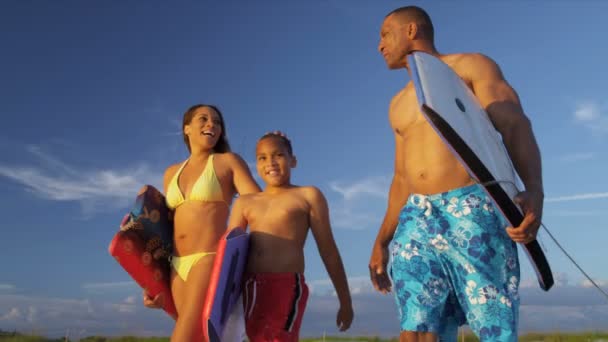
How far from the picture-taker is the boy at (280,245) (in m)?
4.37

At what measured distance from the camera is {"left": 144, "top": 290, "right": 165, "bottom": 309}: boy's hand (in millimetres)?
5531

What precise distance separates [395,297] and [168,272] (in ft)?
8.73

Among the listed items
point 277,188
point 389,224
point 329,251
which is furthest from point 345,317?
point 277,188

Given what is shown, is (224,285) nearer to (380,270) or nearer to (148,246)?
(380,270)

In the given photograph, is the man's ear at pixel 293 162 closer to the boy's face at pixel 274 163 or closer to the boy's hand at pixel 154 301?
the boy's face at pixel 274 163

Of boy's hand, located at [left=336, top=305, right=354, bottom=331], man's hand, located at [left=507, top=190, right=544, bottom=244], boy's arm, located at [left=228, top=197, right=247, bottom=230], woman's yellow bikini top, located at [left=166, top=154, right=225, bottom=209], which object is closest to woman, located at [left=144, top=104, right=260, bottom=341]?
woman's yellow bikini top, located at [left=166, top=154, right=225, bottom=209]

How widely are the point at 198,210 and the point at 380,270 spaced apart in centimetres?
189

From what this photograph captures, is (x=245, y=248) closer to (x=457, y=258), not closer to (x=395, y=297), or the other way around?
(x=395, y=297)

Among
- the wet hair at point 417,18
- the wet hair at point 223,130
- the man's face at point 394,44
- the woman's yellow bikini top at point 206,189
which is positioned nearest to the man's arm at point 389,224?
the man's face at point 394,44

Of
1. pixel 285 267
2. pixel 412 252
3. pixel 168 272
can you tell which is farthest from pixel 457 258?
pixel 168 272

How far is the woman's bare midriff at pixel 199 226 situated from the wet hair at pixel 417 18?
226 centimetres

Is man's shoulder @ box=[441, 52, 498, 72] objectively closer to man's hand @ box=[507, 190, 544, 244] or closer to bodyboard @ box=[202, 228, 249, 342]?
man's hand @ box=[507, 190, 544, 244]

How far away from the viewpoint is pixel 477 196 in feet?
11.5

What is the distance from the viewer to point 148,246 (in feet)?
18.5
